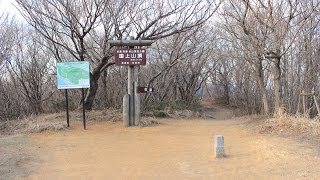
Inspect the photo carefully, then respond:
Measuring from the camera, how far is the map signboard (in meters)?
12.3

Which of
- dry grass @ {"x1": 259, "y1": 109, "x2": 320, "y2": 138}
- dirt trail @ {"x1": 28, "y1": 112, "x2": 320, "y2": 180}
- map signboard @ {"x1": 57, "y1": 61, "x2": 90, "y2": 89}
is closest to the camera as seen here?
dirt trail @ {"x1": 28, "y1": 112, "x2": 320, "y2": 180}

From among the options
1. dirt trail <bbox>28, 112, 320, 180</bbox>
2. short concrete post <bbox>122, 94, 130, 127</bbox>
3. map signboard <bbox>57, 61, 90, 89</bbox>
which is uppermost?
map signboard <bbox>57, 61, 90, 89</bbox>

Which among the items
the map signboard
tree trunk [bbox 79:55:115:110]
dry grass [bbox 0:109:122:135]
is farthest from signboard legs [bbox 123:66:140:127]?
tree trunk [bbox 79:55:115:110]

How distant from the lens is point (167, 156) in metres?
8.45

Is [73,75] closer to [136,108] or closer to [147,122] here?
[136,108]

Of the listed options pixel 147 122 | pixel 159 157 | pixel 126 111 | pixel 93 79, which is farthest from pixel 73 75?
pixel 159 157

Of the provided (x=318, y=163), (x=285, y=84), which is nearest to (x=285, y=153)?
(x=318, y=163)

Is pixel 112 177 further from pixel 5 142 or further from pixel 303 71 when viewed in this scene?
pixel 303 71

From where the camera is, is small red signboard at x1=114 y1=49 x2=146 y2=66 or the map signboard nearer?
the map signboard

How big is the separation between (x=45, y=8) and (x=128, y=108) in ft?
16.3

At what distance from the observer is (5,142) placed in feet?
33.1

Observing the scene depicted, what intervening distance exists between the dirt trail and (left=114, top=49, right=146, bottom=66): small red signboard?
2334 mm

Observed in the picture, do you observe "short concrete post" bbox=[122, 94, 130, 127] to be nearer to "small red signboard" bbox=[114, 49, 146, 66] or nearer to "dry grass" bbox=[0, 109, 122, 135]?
"small red signboard" bbox=[114, 49, 146, 66]

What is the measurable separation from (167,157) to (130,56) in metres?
5.34
